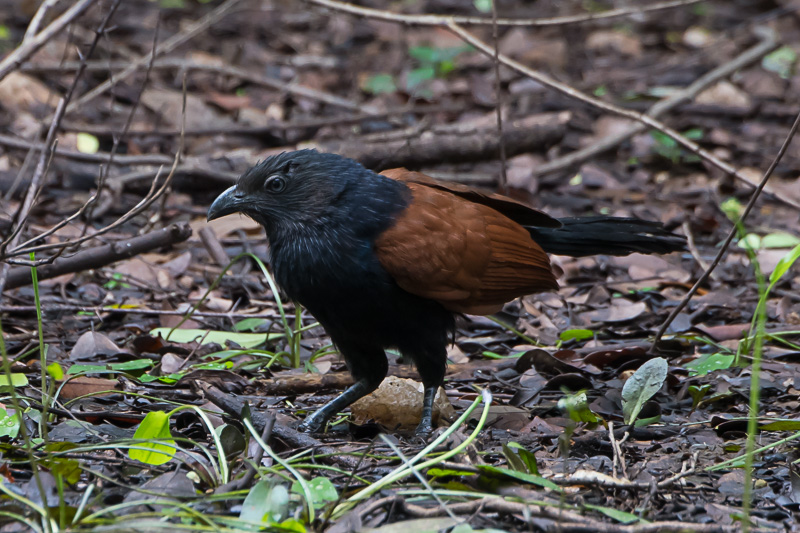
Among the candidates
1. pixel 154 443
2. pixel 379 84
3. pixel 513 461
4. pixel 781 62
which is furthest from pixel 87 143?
pixel 781 62

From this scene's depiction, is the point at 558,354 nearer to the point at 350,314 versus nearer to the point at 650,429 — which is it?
the point at 650,429

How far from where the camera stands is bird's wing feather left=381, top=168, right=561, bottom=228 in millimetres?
3768

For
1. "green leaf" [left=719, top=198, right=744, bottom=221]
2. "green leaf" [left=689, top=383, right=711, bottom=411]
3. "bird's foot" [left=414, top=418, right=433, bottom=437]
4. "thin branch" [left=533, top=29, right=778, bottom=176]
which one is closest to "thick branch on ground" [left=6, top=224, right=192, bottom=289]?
"bird's foot" [left=414, top=418, right=433, bottom=437]

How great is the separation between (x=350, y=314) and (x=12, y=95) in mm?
5115

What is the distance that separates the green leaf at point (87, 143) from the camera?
247 inches

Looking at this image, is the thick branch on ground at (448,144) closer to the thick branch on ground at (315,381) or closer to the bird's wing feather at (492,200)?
the bird's wing feather at (492,200)

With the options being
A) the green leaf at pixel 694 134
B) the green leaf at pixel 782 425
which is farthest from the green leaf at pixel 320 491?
the green leaf at pixel 694 134

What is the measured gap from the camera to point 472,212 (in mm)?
3615

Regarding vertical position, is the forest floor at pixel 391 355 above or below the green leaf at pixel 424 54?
below

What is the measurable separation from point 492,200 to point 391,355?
115cm

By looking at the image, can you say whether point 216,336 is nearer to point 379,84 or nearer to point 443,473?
point 443,473

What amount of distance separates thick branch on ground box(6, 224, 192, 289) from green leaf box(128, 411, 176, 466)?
4.15 feet

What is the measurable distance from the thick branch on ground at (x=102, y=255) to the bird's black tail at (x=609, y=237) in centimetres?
163

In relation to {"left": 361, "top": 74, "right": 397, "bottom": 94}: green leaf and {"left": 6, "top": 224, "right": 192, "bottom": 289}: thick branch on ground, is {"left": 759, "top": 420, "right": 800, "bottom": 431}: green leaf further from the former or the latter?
{"left": 361, "top": 74, "right": 397, "bottom": 94}: green leaf
